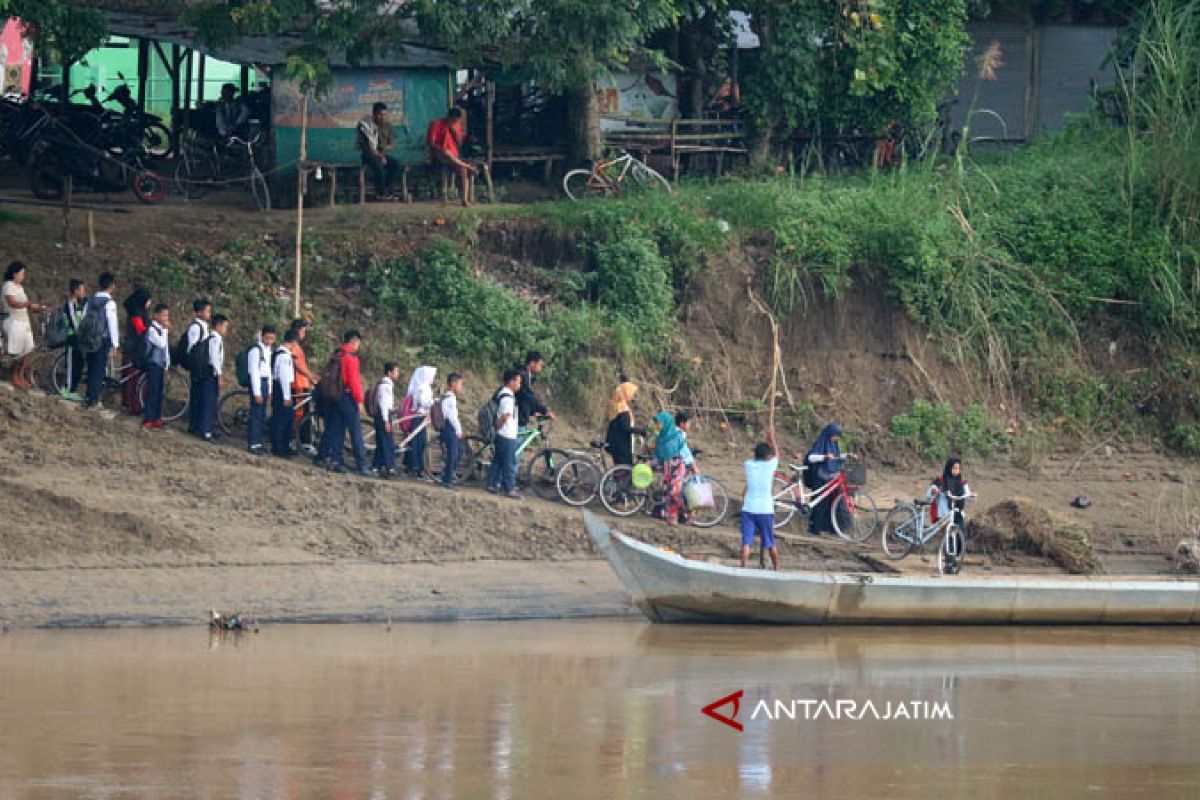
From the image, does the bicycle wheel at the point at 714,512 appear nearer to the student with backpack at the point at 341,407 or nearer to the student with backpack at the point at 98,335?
the student with backpack at the point at 341,407

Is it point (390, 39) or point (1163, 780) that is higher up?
point (390, 39)

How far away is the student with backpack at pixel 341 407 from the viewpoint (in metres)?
20.5

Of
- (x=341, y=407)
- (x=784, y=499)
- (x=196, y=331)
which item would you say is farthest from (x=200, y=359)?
(x=784, y=499)

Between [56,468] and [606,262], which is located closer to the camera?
[56,468]

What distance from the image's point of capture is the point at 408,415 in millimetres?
21297

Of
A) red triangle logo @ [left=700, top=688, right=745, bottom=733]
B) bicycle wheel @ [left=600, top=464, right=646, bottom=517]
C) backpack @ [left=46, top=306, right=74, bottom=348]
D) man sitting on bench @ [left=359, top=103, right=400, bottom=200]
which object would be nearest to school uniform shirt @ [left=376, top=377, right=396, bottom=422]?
bicycle wheel @ [left=600, top=464, right=646, bottom=517]

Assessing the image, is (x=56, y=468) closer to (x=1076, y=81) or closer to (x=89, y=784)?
(x=89, y=784)

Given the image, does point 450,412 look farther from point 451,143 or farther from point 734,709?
point 734,709

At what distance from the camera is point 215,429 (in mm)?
20938

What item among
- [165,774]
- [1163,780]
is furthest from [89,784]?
[1163,780]

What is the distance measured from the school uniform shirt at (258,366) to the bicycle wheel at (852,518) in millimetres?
6222

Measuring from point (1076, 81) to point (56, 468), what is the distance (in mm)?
17114

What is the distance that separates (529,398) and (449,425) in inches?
44.5

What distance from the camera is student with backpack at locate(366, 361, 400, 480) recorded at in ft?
68.0
